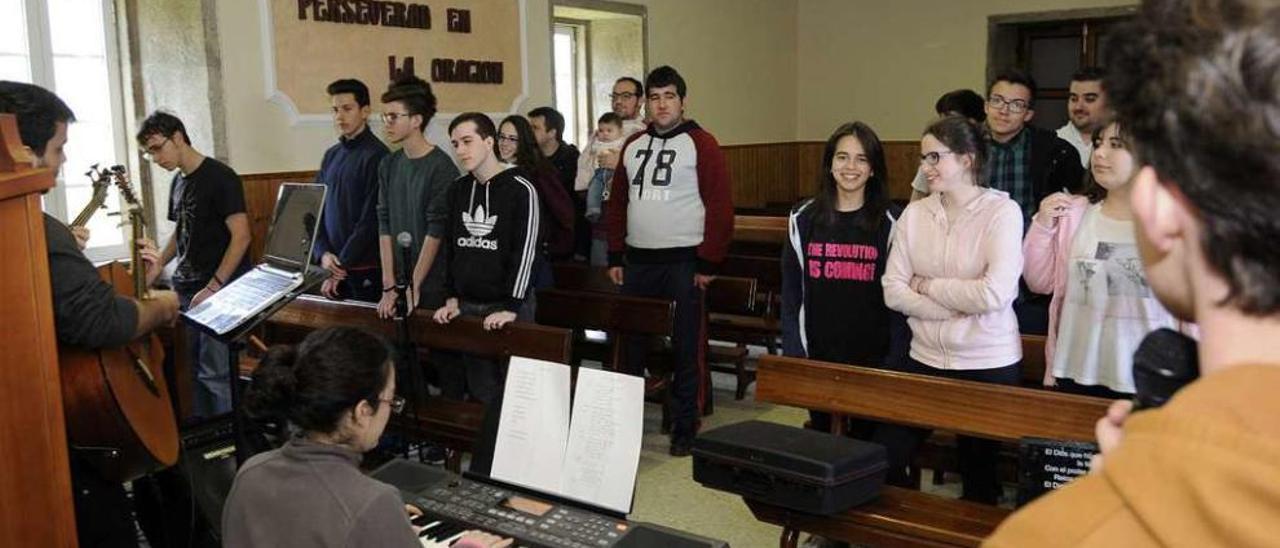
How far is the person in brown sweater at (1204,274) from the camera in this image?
56cm

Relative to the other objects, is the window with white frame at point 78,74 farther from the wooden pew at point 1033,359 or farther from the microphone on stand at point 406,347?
the wooden pew at point 1033,359

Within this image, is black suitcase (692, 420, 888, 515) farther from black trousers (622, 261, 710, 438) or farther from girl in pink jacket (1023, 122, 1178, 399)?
black trousers (622, 261, 710, 438)

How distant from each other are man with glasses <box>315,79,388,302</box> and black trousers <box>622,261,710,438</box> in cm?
116

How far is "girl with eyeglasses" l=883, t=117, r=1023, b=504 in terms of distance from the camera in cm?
298

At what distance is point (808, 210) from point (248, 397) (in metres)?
1.97

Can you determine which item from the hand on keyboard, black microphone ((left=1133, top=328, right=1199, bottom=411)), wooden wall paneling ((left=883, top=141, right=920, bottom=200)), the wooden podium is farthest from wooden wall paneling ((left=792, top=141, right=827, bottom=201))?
black microphone ((left=1133, top=328, right=1199, bottom=411))

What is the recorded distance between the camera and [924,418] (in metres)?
2.89

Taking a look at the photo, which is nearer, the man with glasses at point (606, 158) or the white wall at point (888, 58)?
the man with glasses at point (606, 158)

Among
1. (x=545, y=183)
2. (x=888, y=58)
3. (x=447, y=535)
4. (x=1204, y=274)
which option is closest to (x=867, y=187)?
(x=447, y=535)

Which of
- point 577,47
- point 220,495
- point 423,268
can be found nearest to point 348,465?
point 220,495

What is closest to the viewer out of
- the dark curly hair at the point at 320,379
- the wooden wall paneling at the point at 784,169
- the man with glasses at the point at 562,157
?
the dark curly hair at the point at 320,379

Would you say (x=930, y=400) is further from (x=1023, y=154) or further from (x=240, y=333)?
(x=1023, y=154)

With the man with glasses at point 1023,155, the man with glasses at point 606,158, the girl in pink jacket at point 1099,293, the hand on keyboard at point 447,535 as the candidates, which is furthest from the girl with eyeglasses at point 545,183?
the hand on keyboard at point 447,535

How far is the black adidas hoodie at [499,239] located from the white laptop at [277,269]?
704 mm
